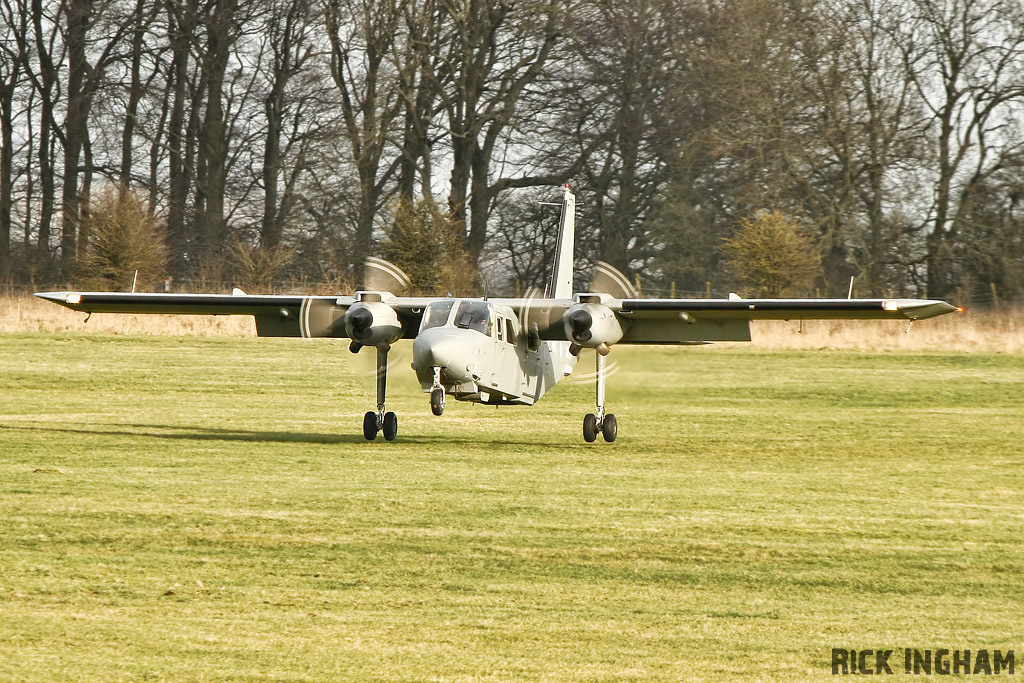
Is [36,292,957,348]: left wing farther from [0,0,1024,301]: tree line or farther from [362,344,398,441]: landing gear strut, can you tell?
[0,0,1024,301]: tree line

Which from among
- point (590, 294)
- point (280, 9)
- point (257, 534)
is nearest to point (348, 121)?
point (280, 9)

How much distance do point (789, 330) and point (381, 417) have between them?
22.9 meters

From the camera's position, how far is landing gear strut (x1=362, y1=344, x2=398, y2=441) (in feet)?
58.9

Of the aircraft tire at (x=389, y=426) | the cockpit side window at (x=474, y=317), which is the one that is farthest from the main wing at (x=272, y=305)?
the aircraft tire at (x=389, y=426)

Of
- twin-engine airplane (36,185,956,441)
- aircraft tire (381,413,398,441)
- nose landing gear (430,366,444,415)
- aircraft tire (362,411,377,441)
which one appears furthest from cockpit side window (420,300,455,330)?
aircraft tire (362,411,377,441)

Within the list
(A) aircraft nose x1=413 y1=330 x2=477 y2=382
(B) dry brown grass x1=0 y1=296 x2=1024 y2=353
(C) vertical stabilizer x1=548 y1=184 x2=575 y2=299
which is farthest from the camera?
(B) dry brown grass x1=0 y1=296 x2=1024 y2=353

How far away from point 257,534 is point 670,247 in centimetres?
4249

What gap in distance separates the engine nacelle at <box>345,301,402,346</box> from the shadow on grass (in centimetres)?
145

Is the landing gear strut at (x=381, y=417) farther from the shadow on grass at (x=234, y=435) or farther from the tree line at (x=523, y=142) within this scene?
the tree line at (x=523, y=142)

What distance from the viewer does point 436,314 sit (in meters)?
17.1

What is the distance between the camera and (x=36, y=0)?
52.2 meters

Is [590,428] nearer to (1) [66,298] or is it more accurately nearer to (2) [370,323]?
(2) [370,323]

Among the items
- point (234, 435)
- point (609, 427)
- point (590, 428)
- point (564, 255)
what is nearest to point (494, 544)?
point (590, 428)

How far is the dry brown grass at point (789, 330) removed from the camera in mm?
36719
